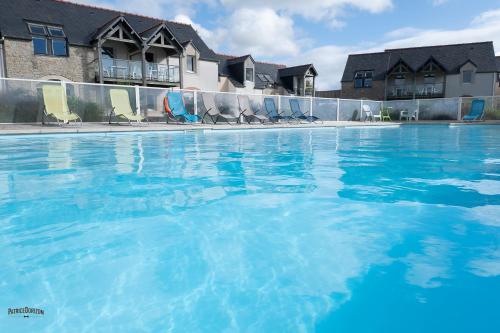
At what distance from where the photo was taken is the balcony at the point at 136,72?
21375 millimetres

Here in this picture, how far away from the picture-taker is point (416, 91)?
35.7 meters

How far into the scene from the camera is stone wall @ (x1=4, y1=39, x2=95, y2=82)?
18891 mm

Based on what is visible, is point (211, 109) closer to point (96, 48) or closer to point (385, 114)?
point (96, 48)

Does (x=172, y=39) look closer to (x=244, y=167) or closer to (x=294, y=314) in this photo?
(x=244, y=167)

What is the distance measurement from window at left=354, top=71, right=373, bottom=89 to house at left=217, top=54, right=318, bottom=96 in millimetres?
5627

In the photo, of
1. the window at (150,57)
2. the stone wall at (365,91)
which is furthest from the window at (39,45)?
the stone wall at (365,91)

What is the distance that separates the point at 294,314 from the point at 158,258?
1.03 m

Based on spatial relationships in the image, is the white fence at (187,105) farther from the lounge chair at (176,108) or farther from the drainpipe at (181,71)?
the drainpipe at (181,71)

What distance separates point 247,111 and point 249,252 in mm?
14643

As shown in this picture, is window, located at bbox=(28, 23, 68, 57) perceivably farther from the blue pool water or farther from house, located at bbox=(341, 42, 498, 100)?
house, located at bbox=(341, 42, 498, 100)

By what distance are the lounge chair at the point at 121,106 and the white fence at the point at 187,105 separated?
0.33 m

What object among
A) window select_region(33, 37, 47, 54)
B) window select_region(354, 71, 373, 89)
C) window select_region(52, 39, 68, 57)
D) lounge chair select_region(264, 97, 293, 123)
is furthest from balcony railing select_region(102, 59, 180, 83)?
window select_region(354, 71, 373, 89)

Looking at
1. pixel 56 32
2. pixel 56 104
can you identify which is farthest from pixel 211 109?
pixel 56 32

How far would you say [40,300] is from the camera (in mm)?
1914
